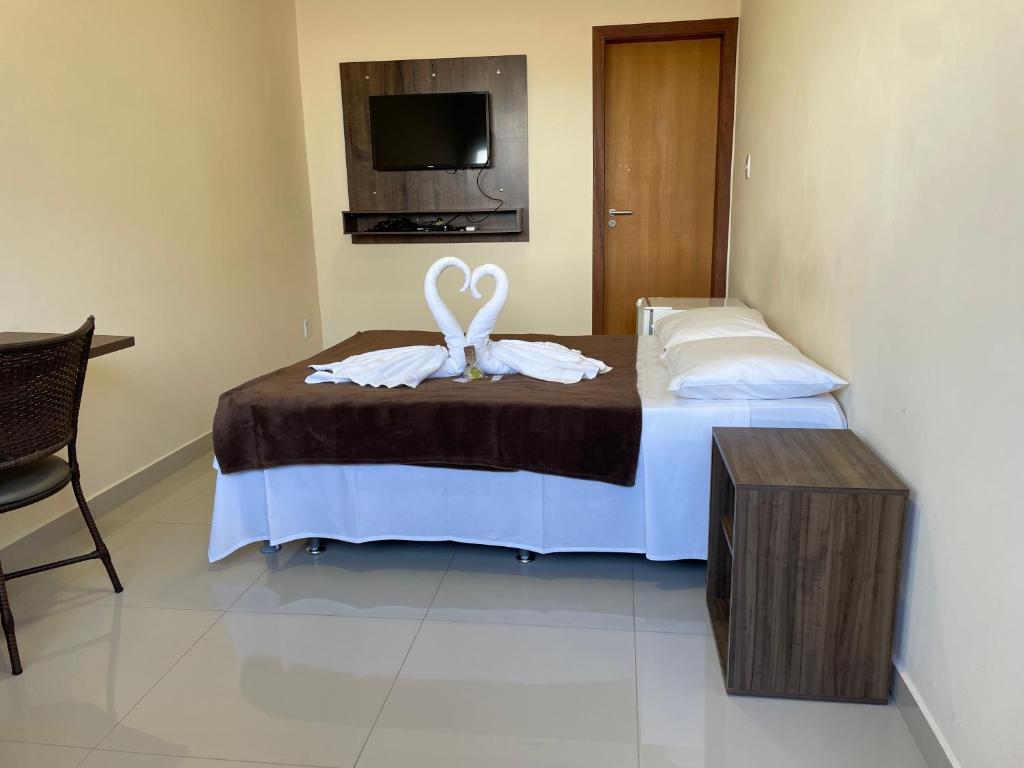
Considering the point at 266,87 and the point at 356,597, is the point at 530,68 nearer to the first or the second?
the point at 266,87

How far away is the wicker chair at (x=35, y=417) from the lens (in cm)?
184

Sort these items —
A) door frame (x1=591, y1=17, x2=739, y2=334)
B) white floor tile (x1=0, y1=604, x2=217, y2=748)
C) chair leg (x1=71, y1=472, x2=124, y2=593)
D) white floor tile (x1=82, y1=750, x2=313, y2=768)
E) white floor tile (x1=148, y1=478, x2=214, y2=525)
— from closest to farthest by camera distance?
white floor tile (x1=82, y1=750, x2=313, y2=768)
white floor tile (x1=0, y1=604, x2=217, y2=748)
chair leg (x1=71, y1=472, x2=124, y2=593)
white floor tile (x1=148, y1=478, x2=214, y2=525)
door frame (x1=591, y1=17, x2=739, y2=334)

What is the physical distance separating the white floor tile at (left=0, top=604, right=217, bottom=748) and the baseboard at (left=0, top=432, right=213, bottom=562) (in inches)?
13.5

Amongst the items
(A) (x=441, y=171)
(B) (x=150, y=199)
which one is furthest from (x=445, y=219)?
(B) (x=150, y=199)

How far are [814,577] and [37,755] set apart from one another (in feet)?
5.94

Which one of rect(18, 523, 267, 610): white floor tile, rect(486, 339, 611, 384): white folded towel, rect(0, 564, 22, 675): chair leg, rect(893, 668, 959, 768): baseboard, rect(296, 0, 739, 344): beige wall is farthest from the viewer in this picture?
rect(296, 0, 739, 344): beige wall

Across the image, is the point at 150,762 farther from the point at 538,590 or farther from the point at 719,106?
the point at 719,106

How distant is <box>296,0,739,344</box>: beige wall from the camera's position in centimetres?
456

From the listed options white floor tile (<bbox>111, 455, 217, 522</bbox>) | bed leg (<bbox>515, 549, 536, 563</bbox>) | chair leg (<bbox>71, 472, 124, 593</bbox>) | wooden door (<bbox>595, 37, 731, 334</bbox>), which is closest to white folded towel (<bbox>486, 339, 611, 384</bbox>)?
bed leg (<bbox>515, 549, 536, 563</bbox>)

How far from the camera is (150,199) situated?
3.26 meters

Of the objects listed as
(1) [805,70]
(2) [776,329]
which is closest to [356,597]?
(2) [776,329]

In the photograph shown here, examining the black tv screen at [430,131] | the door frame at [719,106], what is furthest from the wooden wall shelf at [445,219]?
the door frame at [719,106]

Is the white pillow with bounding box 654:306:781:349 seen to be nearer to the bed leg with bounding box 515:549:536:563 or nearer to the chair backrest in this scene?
the bed leg with bounding box 515:549:536:563

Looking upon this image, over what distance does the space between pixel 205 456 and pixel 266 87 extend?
2258 millimetres
